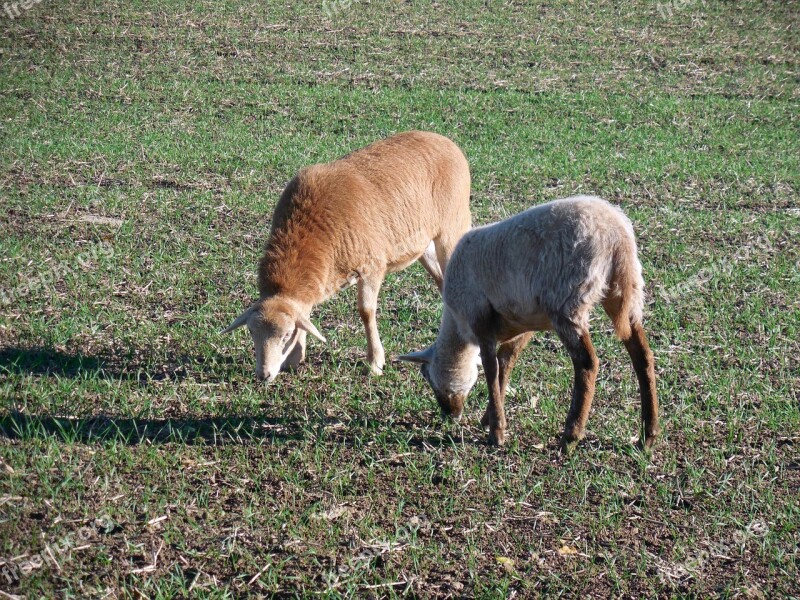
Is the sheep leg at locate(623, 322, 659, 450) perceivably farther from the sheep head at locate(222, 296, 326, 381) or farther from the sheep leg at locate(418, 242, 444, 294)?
the sheep leg at locate(418, 242, 444, 294)

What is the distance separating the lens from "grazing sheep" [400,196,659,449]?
5602mm

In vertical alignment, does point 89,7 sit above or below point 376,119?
above

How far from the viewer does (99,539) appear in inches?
185

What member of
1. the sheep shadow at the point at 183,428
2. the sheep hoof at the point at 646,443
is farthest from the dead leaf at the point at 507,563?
the sheep hoof at the point at 646,443

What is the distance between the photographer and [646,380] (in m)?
5.93

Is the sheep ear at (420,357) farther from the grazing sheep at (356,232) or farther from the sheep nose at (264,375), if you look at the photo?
the sheep nose at (264,375)

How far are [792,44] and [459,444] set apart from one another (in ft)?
68.0

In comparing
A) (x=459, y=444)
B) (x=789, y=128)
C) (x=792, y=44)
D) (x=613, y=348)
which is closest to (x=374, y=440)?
(x=459, y=444)

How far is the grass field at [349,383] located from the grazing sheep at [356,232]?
46 cm

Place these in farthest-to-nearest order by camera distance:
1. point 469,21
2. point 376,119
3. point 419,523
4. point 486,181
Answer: point 469,21
point 376,119
point 486,181
point 419,523

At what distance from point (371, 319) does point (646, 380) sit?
255 centimetres

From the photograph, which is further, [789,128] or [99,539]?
[789,128]

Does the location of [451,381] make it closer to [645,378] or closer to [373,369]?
[373,369]

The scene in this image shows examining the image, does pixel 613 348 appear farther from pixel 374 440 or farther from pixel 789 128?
pixel 789 128
